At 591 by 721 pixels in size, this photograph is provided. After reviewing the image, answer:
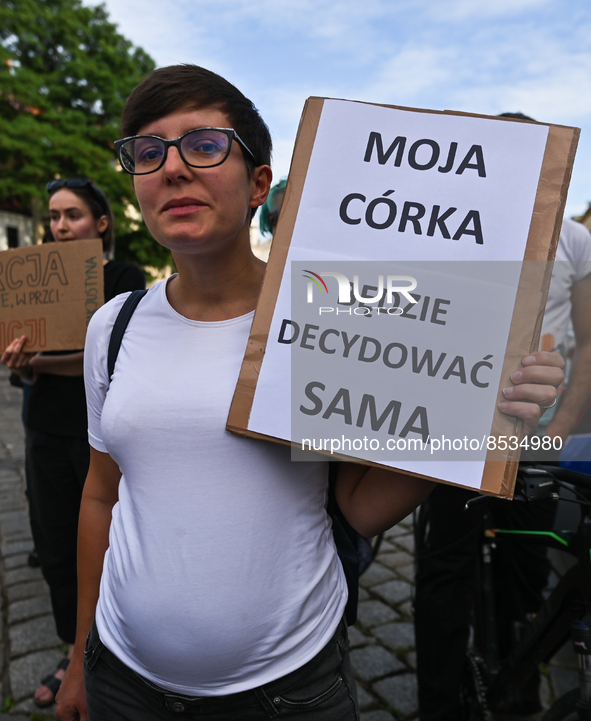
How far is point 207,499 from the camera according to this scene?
3.77 feet

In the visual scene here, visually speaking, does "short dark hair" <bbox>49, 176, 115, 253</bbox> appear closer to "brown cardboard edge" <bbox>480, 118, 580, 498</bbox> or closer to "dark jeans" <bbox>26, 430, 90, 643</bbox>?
"dark jeans" <bbox>26, 430, 90, 643</bbox>

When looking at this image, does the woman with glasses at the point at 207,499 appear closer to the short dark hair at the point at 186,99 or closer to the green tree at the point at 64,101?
the short dark hair at the point at 186,99

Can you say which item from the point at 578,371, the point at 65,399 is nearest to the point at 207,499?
the point at 65,399

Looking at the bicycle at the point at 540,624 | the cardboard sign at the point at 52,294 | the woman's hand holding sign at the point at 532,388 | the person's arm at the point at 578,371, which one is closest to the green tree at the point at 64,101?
the cardboard sign at the point at 52,294

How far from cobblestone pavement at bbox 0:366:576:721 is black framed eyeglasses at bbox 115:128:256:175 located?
224 centimetres

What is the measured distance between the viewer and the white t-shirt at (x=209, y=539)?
1.14 meters

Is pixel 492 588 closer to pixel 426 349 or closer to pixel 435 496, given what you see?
pixel 435 496

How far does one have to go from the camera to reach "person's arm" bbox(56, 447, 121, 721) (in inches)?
57.6

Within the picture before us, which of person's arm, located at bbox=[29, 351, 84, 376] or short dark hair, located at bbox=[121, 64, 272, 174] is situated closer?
short dark hair, located at bbox=[121, 64, 272, 174]

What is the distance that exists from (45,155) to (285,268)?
17346 mm

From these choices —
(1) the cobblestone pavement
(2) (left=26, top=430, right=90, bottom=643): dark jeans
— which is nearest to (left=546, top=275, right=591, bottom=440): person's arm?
(1) the cobblestone pavement

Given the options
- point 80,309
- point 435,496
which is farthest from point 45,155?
point 435,496

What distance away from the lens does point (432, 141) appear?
1.12m

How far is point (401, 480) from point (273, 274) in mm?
497
